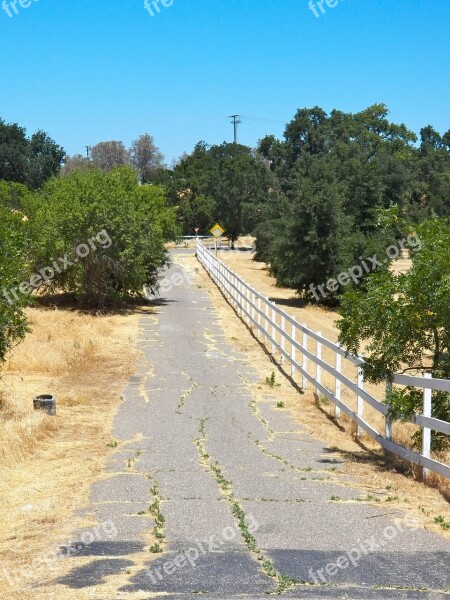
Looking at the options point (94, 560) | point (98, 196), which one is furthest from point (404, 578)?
point (98, 196)

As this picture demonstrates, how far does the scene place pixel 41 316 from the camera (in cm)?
2992

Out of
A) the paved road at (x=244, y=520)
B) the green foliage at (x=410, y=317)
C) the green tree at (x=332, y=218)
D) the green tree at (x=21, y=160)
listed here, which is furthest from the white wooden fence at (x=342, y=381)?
the green tree at (x=21, y=160)

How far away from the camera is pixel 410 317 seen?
1032 centimetres

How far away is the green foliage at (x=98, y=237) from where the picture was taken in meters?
32.0

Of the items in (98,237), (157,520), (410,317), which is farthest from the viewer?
(98,237)

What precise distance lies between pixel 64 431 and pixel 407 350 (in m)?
5.01

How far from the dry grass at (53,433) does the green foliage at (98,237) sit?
738 cm

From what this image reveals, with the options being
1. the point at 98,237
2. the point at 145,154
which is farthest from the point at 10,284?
the point at 145,154

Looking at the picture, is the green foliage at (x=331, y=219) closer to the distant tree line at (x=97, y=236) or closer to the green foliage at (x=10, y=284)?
the distant tree line at (x=97, y=236)

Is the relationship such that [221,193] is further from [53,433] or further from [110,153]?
[53,433]

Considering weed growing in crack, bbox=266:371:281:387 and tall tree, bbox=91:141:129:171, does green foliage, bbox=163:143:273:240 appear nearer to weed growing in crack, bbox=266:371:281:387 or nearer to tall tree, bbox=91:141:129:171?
tall tree, bbox=91:141:129:171

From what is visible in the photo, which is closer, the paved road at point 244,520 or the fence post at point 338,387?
the paved road at point 244,520

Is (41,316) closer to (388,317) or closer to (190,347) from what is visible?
(190,347)

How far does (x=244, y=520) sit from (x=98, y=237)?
2524cm
